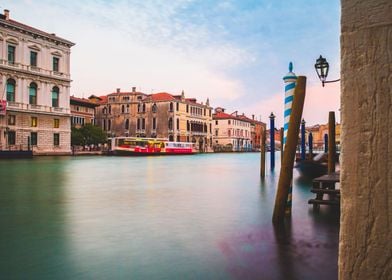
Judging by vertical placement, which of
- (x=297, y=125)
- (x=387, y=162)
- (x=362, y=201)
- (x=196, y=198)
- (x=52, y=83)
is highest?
(x=52, y=83)

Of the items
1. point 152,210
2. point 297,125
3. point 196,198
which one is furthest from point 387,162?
point 196,198

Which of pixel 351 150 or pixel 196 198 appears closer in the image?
pixel 351 150

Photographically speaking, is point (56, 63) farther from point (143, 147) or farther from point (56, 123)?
point (143, 147)

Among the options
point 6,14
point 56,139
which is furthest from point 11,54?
point 56,139

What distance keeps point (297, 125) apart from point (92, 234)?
2.40 m

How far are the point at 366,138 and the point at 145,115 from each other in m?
45.9

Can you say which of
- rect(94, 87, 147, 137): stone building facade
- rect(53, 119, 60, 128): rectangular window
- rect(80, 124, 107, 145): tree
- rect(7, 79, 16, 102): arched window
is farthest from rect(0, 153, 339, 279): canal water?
rect(94, 87, 147, 137): stone building facade

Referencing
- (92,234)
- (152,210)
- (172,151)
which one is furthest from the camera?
(172,151)

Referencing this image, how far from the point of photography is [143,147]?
3562cm

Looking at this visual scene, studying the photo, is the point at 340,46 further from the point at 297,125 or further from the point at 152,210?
the point at 152,210

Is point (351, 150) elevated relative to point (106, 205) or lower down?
elevated

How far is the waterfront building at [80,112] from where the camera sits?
123ft

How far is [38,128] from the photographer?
27.0 metres

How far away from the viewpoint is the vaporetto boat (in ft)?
111
